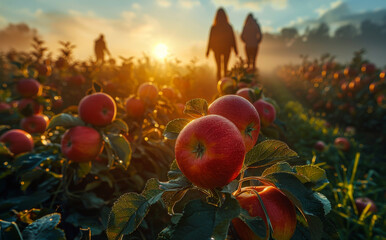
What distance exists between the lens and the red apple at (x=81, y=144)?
1433 millimetres

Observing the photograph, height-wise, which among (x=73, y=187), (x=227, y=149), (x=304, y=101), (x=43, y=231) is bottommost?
(x=304, y=101)

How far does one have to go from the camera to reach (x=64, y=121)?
143 centimetres

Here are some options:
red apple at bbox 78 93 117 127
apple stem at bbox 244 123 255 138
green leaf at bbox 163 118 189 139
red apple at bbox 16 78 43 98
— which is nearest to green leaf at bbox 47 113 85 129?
red apple at bbox 78 93 117 127

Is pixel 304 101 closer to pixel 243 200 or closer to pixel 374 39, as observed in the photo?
pixel 243 200

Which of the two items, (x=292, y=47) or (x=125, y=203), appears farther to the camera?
(x=292, y=47)

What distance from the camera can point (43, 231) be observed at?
80 cm

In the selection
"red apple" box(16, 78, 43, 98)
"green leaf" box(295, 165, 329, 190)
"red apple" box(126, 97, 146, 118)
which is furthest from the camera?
"red apple" box(16, 78, 43, 98)

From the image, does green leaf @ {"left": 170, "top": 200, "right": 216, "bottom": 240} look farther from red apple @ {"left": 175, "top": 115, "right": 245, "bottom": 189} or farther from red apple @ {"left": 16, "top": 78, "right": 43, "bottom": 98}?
red apple @ {"left": 16, "top": 78, "right": 43, "bottom": 98}

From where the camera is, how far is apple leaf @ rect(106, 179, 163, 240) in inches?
26.6

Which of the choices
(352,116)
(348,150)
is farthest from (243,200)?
(352,116)

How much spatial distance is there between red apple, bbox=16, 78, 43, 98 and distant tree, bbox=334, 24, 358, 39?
130 metres

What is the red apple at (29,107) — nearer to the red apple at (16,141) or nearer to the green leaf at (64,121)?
the red apple at (16,141)

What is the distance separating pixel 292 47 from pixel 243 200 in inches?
4794

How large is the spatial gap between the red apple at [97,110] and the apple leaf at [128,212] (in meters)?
0.93
